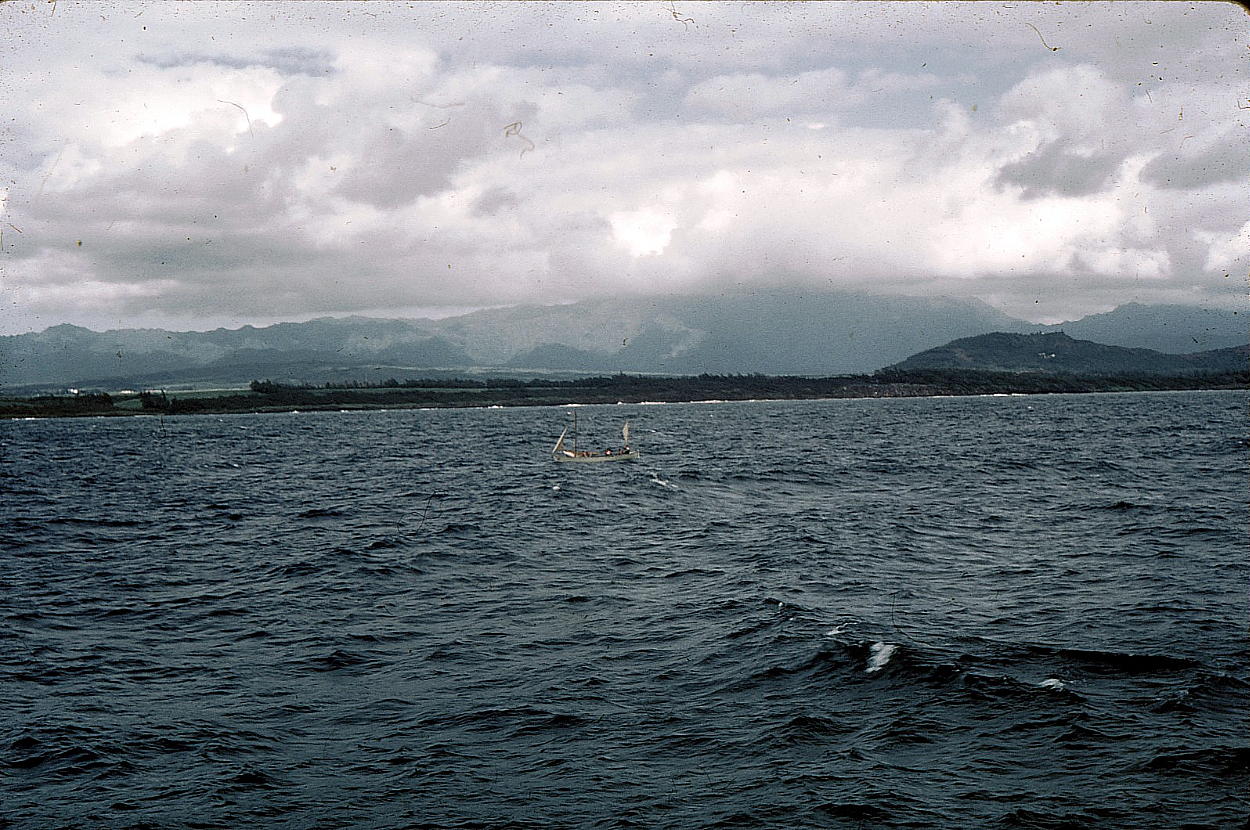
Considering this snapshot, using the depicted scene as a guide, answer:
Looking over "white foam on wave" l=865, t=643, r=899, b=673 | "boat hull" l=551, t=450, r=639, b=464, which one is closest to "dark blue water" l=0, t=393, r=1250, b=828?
"white foam on wave" l=865, t=643, r=899, b=673

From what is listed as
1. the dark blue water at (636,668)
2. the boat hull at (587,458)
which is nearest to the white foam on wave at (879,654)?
the dark blue water at (636,668)

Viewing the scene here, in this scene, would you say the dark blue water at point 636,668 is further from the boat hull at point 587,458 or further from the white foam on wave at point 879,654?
the boat hull at point 587,458

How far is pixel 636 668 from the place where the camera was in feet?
68.5

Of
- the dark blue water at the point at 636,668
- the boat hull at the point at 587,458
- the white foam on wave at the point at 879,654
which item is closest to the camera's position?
the dark blue water at the point at 636,668

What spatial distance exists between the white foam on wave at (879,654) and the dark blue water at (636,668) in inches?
6.2


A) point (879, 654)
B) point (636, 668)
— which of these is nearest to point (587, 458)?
point (636, 668)

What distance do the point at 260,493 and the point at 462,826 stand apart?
5365cm

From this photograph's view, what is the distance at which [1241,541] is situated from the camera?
117 ft

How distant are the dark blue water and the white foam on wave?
16cm

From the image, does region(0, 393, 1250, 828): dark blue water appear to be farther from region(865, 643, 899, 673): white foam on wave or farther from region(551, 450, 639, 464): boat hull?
region(551, 450, 639, 464): boat hull

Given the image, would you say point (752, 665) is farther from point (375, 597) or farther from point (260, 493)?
point (260, 493)

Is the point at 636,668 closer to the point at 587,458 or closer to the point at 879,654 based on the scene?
the point at 879,654

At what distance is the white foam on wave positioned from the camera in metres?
20.4

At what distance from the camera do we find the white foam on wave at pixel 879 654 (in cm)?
2043
